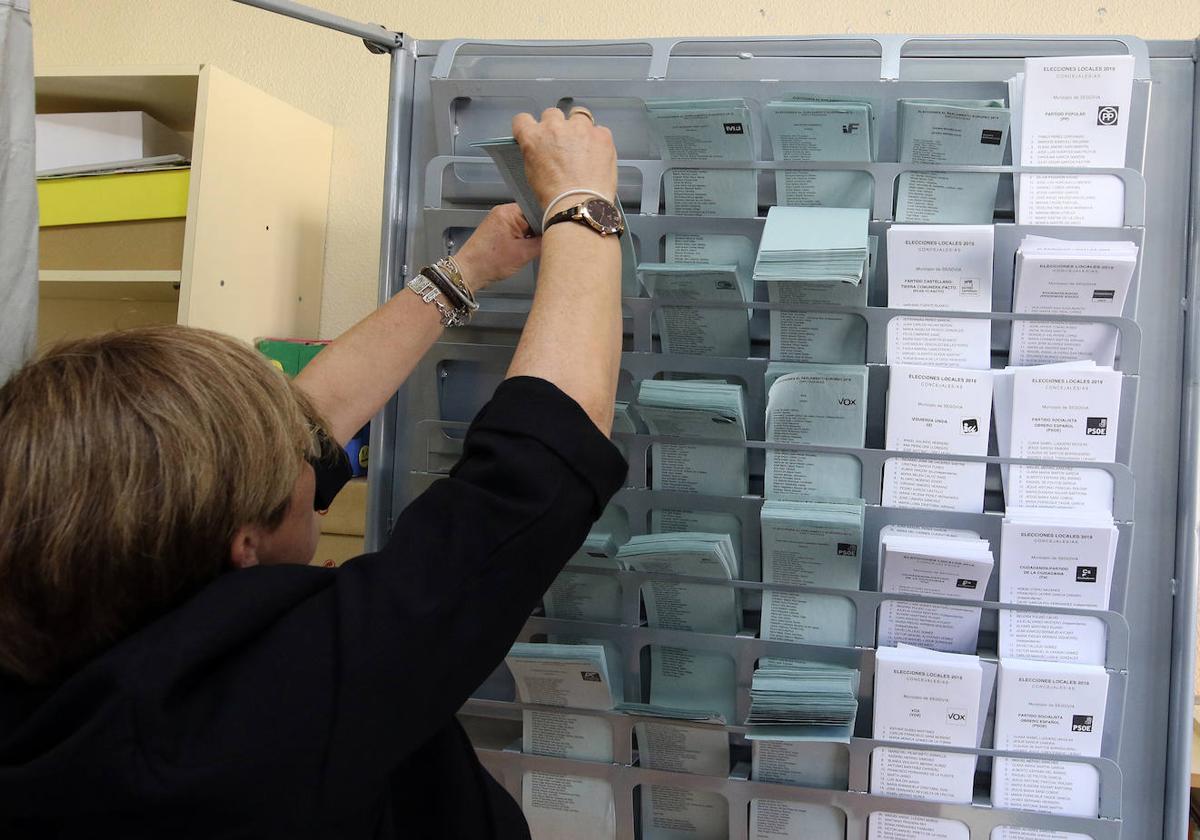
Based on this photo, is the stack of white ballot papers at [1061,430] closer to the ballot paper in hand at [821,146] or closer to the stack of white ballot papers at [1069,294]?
the stack of white ballot papers at [1069,294]

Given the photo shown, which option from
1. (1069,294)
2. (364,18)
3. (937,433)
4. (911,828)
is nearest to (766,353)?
(937,433)

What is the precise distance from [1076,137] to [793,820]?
2.51 feet

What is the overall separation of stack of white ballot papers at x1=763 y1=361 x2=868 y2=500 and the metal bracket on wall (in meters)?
0.58

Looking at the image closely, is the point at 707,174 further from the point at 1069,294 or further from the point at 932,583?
the point at 932,583

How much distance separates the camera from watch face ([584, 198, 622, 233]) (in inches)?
31.1

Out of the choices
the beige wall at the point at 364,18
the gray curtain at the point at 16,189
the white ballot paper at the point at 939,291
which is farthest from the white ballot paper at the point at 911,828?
the beige wall at the point at 364,18

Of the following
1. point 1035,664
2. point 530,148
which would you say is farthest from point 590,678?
point 530,148

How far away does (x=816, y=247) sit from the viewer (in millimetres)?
964

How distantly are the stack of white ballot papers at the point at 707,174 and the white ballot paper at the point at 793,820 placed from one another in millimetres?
580

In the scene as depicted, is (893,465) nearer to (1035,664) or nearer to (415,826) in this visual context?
(1035,664)

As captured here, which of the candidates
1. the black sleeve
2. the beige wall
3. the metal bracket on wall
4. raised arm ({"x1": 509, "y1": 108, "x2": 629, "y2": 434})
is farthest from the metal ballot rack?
the beige wall

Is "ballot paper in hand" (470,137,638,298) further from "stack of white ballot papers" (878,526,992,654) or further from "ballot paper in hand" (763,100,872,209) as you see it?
"stack of white ballot papers" (878,526,992,654)

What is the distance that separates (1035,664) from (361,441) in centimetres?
103

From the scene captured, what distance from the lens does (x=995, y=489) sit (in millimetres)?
1046
